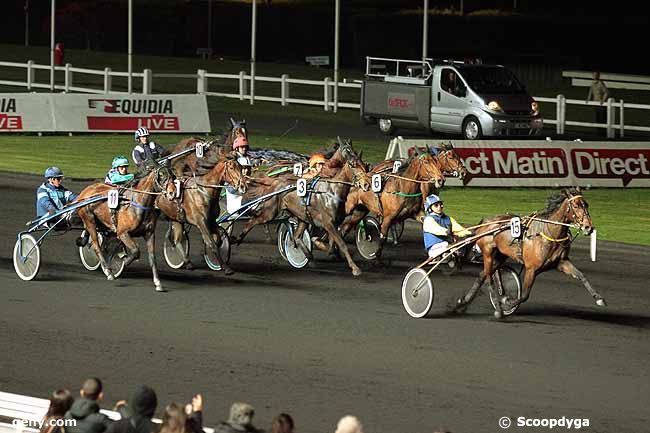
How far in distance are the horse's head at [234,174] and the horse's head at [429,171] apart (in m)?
2.80

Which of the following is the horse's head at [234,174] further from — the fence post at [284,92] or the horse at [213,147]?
the fence post at [284,92]

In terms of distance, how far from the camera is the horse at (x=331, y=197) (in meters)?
18.2

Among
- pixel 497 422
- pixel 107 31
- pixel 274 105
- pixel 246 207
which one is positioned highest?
pixel 107 31

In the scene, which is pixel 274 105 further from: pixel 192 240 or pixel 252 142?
pixel 192 240

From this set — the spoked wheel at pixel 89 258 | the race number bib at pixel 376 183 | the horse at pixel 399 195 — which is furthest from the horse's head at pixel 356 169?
the spoked wheel at pixel 89 258

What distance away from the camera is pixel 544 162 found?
89.5 feet

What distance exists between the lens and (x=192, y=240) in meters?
21.0

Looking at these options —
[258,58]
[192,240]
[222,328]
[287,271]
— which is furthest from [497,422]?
[258,58]

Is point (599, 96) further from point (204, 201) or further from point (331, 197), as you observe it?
point (204, 201)

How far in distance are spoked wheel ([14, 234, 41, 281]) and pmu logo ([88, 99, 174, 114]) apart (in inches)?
682

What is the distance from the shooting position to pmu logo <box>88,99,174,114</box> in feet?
113

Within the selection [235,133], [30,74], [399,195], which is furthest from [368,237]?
[30,74]

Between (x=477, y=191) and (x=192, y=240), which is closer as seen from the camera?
(x=192, y=240)

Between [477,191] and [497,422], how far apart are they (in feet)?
54.8
